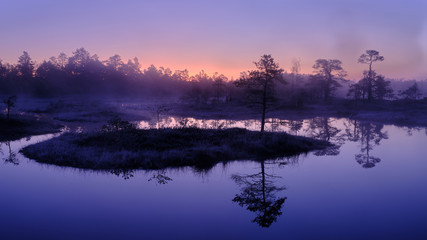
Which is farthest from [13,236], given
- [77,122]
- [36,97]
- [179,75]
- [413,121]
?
[179,75]

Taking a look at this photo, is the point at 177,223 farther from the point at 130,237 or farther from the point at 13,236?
the point at 13,236

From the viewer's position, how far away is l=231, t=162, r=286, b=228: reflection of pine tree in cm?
1145

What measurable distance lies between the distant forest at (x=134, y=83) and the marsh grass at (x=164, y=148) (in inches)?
1974

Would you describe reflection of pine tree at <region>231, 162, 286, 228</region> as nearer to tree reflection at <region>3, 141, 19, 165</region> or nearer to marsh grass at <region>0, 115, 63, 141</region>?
tree reflection at <region>3, 141, 19, 165</region>

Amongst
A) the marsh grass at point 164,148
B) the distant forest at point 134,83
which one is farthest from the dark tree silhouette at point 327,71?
the marsh grass at point 164,148

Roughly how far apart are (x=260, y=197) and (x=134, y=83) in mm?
136481

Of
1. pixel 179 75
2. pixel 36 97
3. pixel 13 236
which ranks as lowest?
pixel 13 236

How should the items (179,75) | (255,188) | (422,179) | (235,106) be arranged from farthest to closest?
(179,75)
(235,106)
(422,179)
(255,188)

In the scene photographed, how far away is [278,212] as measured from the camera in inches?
463

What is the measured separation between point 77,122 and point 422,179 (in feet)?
161

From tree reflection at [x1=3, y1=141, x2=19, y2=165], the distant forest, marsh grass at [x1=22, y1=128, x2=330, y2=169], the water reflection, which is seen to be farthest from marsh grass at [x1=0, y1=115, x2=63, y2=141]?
the distant forest

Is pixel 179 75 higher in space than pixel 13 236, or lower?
higher

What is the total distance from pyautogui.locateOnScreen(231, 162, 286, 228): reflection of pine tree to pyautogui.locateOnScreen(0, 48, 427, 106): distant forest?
2345 inches

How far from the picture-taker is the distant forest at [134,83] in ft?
273
